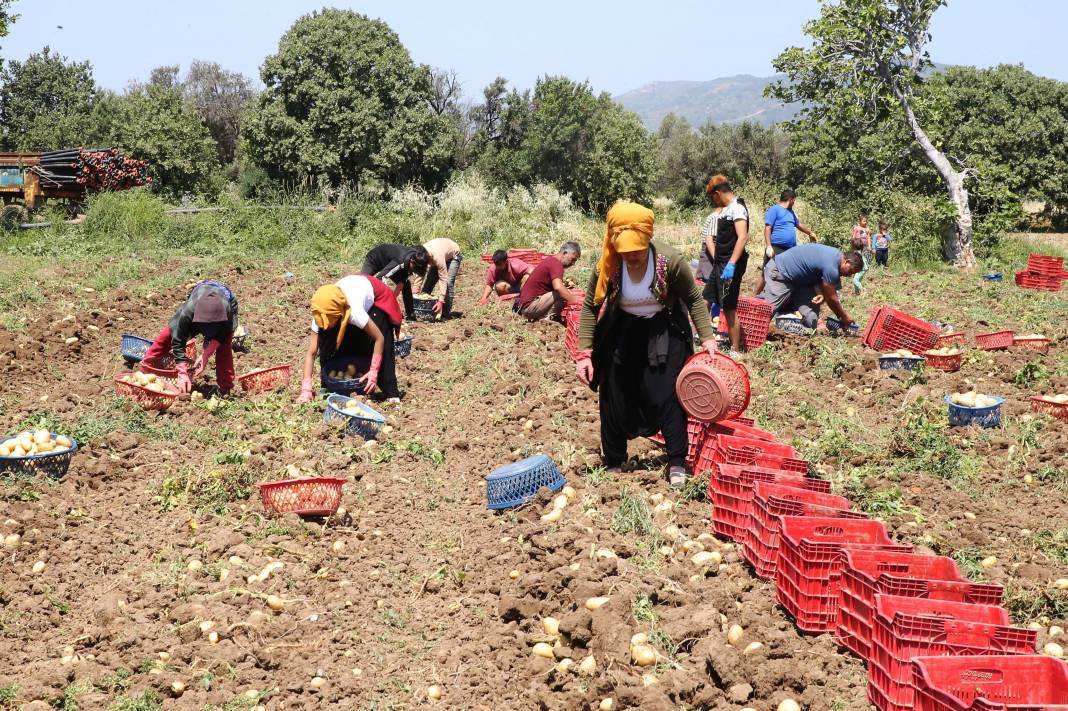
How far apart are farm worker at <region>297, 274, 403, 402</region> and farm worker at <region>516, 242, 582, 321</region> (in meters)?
3.27

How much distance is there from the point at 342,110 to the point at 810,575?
102ft

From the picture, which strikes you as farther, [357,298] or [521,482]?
[357,298]

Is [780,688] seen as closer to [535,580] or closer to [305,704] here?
[535,580]

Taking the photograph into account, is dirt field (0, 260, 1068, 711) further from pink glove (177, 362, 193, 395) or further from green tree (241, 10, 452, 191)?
green tree (241, 10, 452, 191)

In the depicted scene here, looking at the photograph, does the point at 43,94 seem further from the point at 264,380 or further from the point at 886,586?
the point at 886,586

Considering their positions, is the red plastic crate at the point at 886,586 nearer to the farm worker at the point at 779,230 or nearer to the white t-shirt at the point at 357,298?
the white t-shirt at the point at 357,298

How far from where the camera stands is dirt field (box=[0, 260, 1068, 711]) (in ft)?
14.6

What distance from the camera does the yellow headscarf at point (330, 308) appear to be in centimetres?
798

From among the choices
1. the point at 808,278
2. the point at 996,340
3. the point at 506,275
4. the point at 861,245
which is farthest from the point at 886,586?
the point at 861,245

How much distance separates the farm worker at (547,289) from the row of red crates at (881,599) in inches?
240

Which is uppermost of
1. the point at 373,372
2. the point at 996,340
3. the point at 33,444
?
the point at 996,340

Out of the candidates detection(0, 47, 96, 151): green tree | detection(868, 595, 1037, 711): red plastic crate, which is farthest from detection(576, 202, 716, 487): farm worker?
detection(0, 47, 96, 151): green tree

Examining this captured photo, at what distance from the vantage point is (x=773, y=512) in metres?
5.01

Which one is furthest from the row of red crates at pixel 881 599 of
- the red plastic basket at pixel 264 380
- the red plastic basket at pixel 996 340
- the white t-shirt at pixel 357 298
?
the red plastic basket at pixel 996 340
